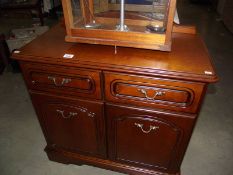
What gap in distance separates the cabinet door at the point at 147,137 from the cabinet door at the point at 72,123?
2.6 inches

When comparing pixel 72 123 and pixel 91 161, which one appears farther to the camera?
pixel 91 161

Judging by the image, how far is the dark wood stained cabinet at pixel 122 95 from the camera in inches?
30.6

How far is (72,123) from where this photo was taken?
105 cm

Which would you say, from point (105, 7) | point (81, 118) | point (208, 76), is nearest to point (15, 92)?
point (81, 118)

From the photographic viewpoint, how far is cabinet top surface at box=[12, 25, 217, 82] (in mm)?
742

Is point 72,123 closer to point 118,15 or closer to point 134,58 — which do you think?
point 134,58

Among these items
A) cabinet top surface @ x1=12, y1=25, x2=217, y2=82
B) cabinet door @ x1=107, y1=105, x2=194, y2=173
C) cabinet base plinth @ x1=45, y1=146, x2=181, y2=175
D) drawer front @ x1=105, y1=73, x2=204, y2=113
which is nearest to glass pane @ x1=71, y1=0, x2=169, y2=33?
cabinet top surface @ x1=12, y1=25, x2=217, y2=82

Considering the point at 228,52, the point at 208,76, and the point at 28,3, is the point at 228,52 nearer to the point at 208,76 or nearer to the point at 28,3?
the point at 208,76

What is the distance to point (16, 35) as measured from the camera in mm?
2168

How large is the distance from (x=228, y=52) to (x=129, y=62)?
2.43m

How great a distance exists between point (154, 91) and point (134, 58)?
0.16 meters

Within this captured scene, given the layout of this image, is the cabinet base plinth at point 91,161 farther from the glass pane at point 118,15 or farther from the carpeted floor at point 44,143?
the glass pane at point 118,15

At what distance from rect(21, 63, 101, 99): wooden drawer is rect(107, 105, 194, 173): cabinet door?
0.45ft

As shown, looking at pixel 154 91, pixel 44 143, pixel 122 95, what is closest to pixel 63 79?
pixel 122 95
